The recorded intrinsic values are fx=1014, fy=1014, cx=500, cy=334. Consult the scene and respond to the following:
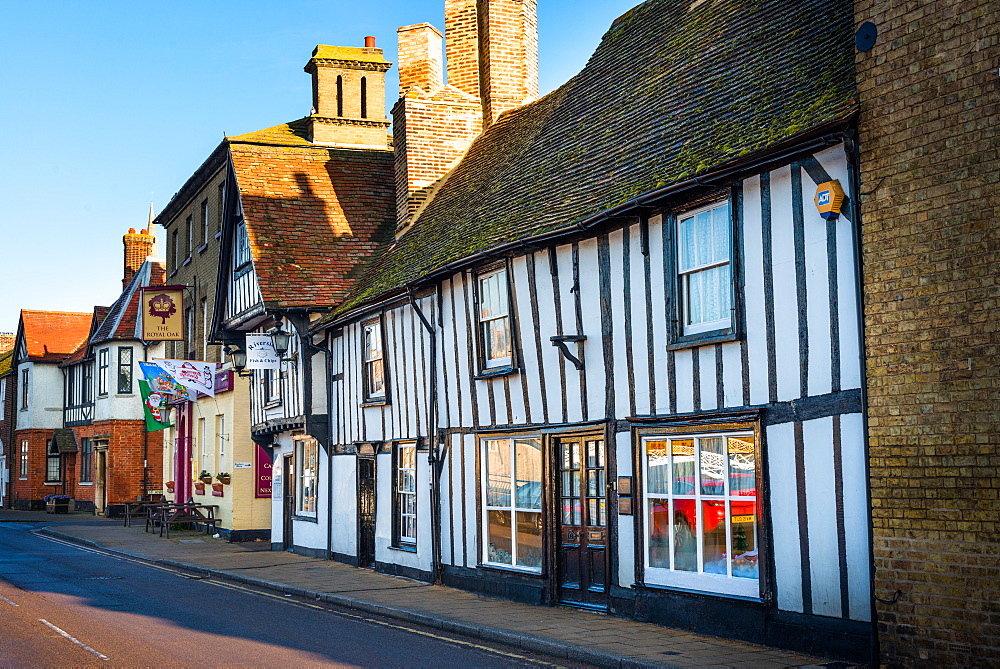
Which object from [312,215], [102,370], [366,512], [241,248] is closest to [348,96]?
[312,215]

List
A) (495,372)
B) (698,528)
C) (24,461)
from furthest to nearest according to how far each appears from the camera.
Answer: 1. (24,461)
2. (495,372)
3. (698,528)

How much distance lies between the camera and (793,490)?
9898mm

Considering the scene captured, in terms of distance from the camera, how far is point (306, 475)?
23.5m

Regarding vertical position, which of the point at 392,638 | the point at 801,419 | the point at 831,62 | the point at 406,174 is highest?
the point at 406,174

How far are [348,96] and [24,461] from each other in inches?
1273

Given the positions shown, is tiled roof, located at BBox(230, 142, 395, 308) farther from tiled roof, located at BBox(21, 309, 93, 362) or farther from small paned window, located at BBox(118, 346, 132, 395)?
tiled roof, located at BBox(21, 309, 93, 362)

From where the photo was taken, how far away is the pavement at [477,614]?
9688 millimetres

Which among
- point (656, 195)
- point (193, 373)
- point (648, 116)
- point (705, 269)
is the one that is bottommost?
point (193, 373)

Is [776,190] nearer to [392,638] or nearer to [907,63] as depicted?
[907,63]

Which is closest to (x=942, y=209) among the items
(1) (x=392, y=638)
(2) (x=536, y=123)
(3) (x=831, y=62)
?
(3) (x=831, y=62)

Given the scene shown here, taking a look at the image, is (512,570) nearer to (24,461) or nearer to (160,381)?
(160,381)

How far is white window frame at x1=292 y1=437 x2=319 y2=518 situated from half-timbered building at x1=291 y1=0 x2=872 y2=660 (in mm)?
3718

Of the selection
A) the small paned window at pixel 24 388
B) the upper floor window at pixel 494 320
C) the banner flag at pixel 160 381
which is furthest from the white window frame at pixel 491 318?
the small paned window at pixel 24 388

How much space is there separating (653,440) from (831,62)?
4.63 m
